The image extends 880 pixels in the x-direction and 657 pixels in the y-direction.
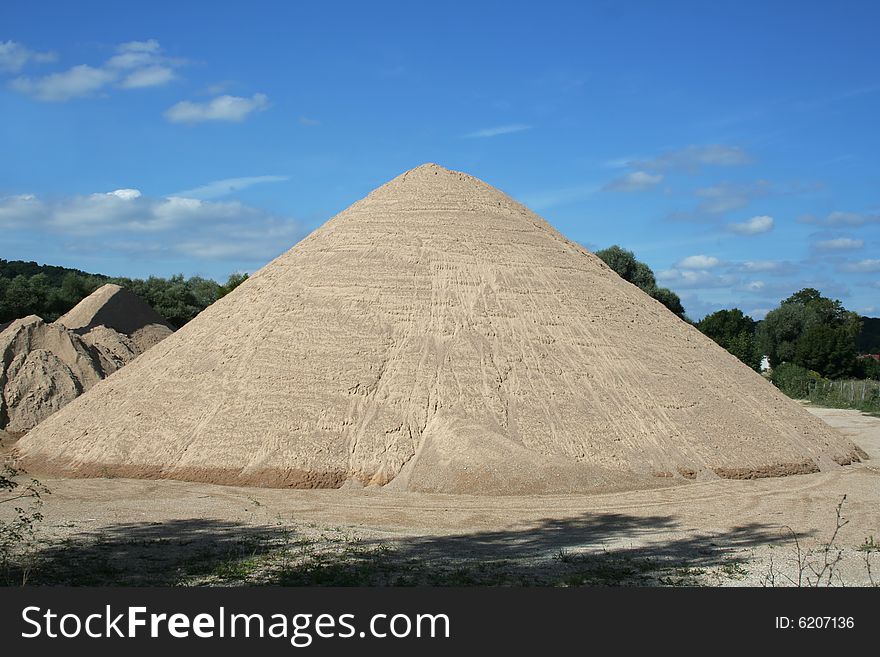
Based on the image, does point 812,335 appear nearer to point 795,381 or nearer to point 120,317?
point 795,381

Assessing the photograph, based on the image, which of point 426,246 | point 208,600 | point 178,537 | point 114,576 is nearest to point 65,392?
point 426,246

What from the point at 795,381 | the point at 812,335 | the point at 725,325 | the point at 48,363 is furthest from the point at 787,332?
the point at 48,363

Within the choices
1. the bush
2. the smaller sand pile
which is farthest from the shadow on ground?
the bush

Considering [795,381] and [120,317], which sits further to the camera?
[795,381]

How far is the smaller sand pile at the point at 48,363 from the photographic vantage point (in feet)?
75.8

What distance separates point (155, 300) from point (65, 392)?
26.6m

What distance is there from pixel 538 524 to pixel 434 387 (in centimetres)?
412

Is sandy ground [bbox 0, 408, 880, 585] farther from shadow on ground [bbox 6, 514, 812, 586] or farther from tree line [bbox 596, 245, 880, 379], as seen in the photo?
tree line [bbox 596, 245, 880, 379]

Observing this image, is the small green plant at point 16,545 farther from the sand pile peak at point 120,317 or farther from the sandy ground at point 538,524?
the sand pile peak at point 120,317

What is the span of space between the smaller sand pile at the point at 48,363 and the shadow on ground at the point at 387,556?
14.0 meters

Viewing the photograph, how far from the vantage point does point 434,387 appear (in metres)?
15.4

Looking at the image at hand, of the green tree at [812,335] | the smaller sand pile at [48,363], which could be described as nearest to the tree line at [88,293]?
the smaller sand pile at [48,363]

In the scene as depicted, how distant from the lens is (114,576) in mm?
8312

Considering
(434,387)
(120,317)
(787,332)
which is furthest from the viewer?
(787,332)
